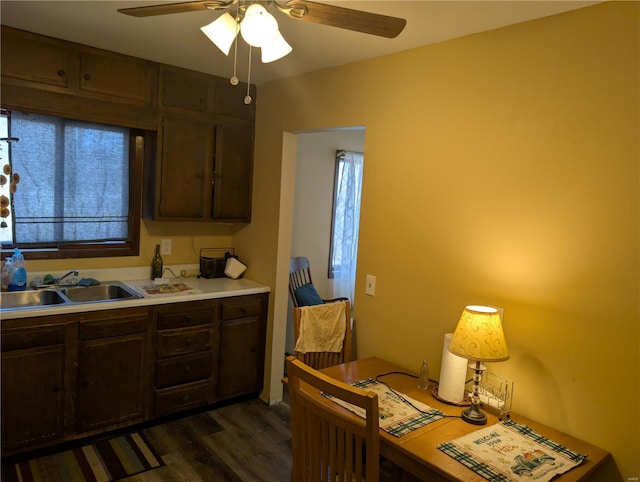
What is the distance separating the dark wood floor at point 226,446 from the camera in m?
2.53

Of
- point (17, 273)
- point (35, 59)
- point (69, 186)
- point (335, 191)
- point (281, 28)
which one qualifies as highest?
point (281, 28)

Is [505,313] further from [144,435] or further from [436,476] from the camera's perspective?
[144,435]

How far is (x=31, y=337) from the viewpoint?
242 centimetres

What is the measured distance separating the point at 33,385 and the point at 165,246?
130 centimetres

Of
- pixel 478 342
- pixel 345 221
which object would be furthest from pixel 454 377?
pixel 345 221

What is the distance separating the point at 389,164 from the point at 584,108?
1.00m

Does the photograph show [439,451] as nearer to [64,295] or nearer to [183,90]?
[64,295]

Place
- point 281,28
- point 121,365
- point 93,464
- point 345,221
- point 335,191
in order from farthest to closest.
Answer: point 345,221
point 335,191
point 121,365
point 93,464
point 281,28

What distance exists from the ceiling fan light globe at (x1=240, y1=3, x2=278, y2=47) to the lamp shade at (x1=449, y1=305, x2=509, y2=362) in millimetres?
1307

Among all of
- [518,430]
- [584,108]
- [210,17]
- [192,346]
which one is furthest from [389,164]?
[192,346]

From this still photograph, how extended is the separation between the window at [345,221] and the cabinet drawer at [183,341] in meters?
1.74

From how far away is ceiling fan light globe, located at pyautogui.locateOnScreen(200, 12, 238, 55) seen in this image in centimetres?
161

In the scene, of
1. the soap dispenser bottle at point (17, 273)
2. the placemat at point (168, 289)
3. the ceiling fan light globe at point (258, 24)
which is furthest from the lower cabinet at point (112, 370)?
the ceiling fan light globe at point (258, 24)

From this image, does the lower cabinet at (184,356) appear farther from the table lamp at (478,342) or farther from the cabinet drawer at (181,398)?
the table lamp at (478,342)
